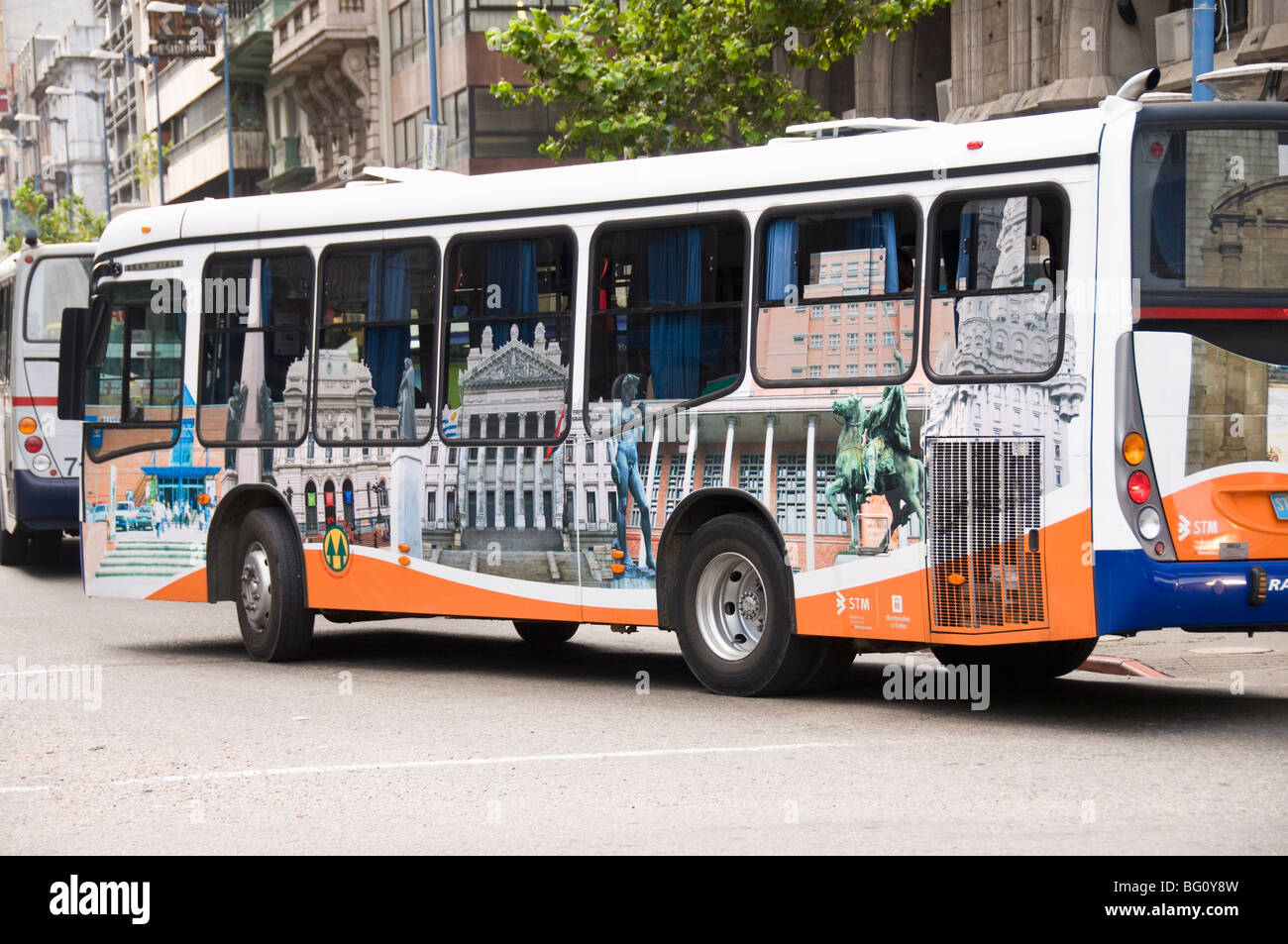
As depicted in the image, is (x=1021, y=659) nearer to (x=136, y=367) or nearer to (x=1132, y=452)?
(x=1132, y=452)

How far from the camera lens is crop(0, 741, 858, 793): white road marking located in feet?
28.8

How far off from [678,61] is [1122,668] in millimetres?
10758

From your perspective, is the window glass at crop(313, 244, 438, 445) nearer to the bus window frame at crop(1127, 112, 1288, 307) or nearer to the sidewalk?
the bus window frame at crop(1127, 112, 1288, 307)

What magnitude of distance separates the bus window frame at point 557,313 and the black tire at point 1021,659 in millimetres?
2650

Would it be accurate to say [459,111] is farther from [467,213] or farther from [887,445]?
[887,445]

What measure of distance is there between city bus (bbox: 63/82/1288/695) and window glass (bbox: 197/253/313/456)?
A: 3cm

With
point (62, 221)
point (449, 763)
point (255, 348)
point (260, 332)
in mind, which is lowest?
point (449, 763)

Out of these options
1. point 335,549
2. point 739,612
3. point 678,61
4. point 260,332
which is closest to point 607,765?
point 739,612

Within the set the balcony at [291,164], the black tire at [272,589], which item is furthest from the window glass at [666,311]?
the balcony at [291,164]

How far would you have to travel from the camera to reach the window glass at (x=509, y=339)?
39.1 ft

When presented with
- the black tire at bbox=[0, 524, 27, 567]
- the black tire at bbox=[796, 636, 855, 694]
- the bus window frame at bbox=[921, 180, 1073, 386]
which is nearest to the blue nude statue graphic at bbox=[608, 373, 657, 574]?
the black tire at bbox=[796, 636, 855, 694]

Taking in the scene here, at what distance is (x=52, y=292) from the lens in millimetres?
24031

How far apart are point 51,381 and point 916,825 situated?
1865 cm

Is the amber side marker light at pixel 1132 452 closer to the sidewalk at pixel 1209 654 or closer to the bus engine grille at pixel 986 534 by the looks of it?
the bus engine grille at pixel 986 534
